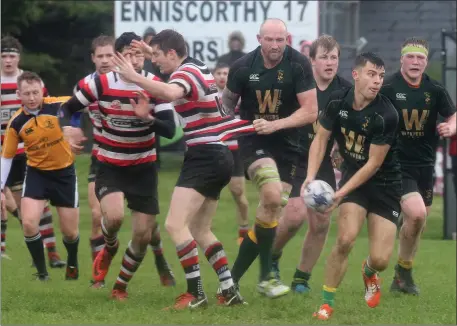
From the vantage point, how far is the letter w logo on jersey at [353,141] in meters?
9.02

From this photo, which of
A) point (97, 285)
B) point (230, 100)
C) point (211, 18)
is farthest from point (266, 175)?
point (211, 18)

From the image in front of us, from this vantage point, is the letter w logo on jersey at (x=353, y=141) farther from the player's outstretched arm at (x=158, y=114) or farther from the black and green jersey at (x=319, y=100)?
the black and green jersey at (x=319, y=100)

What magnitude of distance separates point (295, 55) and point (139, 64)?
1.38m

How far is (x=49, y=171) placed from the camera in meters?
11.4

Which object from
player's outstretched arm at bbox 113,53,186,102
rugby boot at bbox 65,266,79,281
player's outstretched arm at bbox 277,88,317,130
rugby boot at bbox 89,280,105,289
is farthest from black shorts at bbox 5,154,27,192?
player's outstretched arm at bbox 113,53,186,102

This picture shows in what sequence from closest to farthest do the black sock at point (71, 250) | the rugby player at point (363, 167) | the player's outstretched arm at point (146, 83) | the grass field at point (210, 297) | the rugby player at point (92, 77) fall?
the player's outstretched arm at point (146, 83), the grass field at point (210, 297), the rugby player at point (363, 167), the rugby player at point (92, 77), the black sock at point (71, 250)

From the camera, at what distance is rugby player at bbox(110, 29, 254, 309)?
9086 millimetres

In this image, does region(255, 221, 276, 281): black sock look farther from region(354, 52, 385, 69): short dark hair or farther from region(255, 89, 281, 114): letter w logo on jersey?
region(354, 52, 385, 69): short dark hair

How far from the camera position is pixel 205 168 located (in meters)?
9.16

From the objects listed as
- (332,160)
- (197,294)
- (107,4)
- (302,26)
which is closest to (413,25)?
(302,26)

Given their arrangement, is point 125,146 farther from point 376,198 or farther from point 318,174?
point 376,198

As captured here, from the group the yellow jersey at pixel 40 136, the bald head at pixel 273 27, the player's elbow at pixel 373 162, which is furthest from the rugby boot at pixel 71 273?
the player's elbow at pixel 373 162

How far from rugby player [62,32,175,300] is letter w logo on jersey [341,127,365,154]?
1.41 metres

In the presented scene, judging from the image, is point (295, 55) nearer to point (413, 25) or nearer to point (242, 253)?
point (242, 253)
